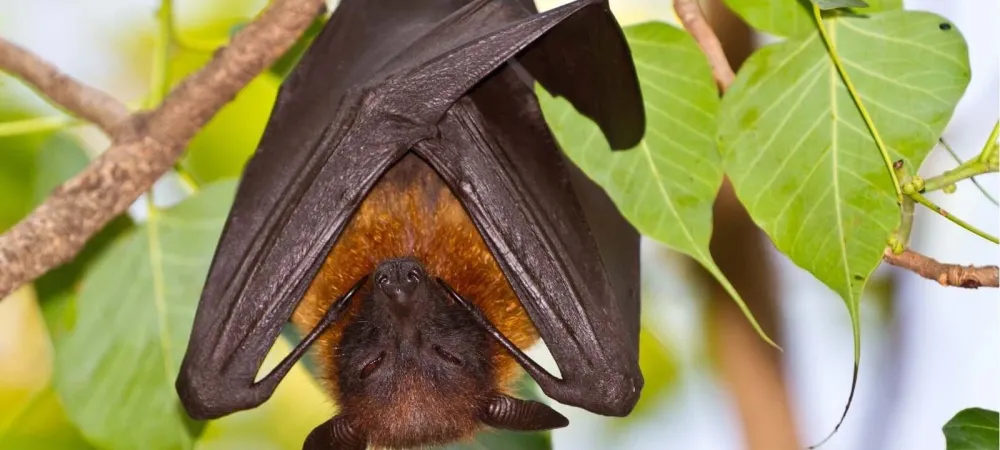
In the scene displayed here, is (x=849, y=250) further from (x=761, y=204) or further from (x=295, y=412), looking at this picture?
(x=295, y=412)

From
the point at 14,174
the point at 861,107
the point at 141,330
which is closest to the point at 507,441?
the point at 141,330

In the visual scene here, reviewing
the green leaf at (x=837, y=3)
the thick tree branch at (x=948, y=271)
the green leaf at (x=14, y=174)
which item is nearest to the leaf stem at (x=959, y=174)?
the thick tree branch at (x=948, y=271)

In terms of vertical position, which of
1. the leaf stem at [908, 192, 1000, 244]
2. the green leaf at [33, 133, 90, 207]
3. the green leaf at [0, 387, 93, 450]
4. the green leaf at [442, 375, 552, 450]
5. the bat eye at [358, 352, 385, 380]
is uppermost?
the leaf stem at [908, 192, 1000, 244]

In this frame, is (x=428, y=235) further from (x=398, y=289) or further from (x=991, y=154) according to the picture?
(x=991, y=154)

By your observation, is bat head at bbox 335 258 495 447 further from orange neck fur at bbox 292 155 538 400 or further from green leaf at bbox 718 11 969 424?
green leaf at bbox 718 11 969 424

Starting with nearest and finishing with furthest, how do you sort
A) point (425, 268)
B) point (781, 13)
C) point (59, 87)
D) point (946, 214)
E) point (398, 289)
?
point (946, 214)
point (781, 13)
point (398, 289)
point (425, 268)
point (59, 87)

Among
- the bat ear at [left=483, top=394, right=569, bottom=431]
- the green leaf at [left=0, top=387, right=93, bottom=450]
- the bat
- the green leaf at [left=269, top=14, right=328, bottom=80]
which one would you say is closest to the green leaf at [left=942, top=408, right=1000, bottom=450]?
the bat
